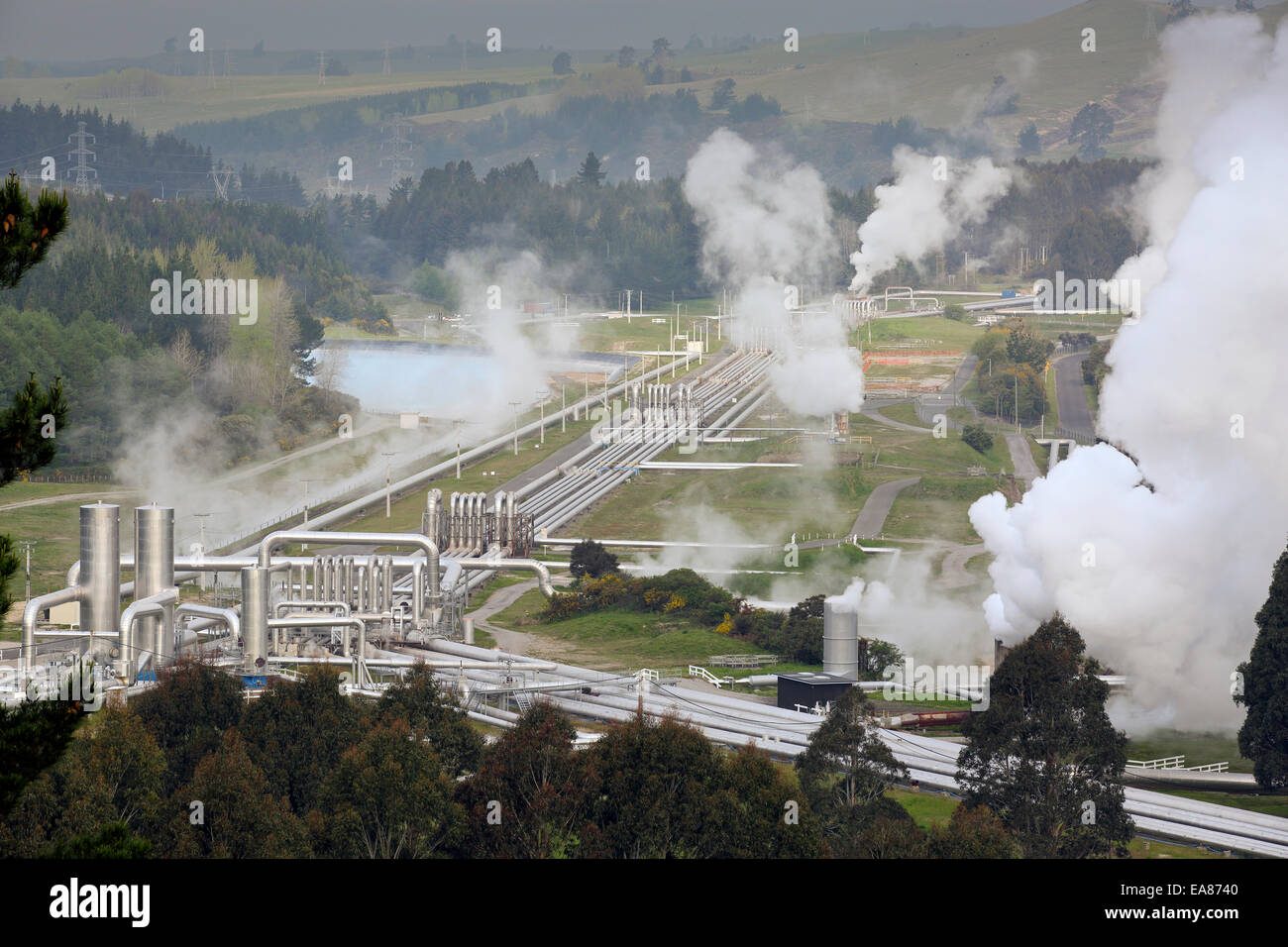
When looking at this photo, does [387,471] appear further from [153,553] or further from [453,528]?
[153,553]

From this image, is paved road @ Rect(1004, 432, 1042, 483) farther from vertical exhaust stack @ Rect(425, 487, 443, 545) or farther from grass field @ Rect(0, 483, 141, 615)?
grass field @ Rect(0, 483, 141, 615)

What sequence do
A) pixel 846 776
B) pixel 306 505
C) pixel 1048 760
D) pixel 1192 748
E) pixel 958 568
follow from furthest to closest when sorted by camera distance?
pixel 306 505
pixel 958 568
pixel 1192 748
pixel 846 776
pixel 1048 760

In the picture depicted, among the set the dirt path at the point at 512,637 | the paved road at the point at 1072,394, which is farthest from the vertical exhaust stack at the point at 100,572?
the paved road at the point at 1072,394

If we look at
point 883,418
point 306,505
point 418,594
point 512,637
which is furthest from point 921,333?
point 418,594

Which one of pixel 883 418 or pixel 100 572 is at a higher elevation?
pixel 883 418

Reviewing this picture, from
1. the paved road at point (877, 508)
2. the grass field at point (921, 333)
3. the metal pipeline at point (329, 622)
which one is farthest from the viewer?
the grass field at point (921, 333)

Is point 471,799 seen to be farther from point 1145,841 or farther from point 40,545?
point 40,545

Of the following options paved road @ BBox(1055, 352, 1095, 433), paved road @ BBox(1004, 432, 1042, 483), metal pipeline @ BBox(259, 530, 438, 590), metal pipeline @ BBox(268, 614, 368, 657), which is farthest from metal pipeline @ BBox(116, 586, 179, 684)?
paved road @ BBox(1055, 352, 1095, 433)

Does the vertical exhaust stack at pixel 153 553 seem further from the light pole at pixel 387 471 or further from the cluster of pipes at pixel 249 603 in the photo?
the light pole at pixel 387 471
